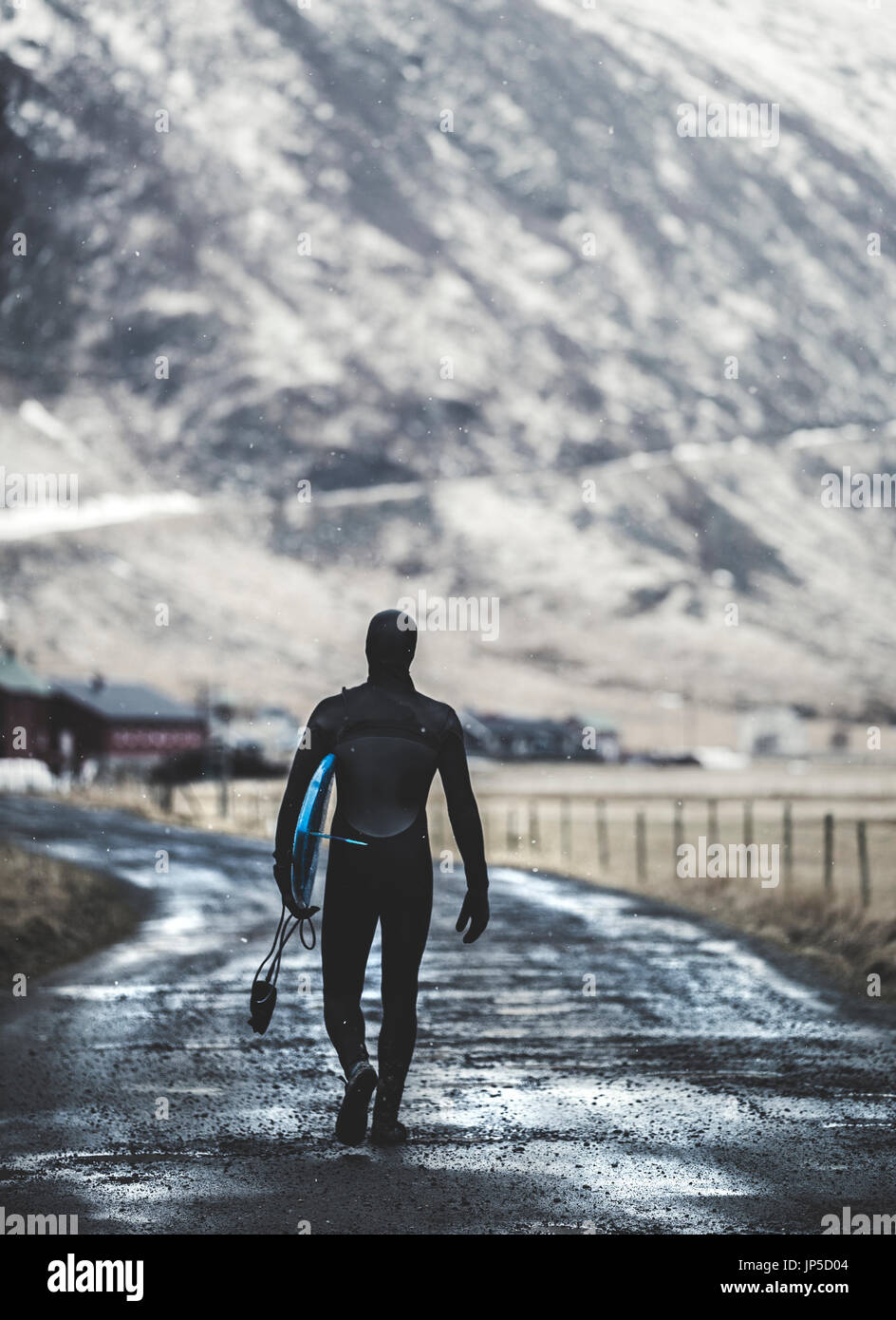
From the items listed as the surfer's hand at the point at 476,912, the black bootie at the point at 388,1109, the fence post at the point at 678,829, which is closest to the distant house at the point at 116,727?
the fence post at the point at 678,829

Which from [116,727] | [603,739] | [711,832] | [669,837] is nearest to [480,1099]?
[711,832]

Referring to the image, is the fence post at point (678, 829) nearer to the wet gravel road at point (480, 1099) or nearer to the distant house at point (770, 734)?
the wet gravel road at point (480, 1099)

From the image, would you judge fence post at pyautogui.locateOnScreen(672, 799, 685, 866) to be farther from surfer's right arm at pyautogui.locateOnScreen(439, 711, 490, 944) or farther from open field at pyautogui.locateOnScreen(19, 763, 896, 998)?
surfer's right arm at pyautogui.locateOnScreen(439, 711, 490, 944)

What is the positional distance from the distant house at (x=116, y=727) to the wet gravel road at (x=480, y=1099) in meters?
90.9

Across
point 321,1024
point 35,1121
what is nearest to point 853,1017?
point 321,1024

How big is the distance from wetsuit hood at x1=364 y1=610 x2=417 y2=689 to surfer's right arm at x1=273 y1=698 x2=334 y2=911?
284 millimetres

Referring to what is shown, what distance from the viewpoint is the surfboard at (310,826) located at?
284 inches

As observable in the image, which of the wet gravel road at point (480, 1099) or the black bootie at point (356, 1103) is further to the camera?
the black bootie at point (356, 1103)

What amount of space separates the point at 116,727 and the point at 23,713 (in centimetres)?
1186

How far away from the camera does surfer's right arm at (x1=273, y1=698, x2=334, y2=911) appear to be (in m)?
7.26

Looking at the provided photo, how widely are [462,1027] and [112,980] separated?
11.6ft

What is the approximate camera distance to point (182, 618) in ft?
647

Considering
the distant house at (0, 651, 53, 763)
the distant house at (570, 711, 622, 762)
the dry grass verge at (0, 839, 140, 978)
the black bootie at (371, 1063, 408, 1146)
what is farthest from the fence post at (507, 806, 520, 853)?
the distant house at (570, 711, 622, 762)

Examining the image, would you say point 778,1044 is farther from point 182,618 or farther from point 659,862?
point 182,618
